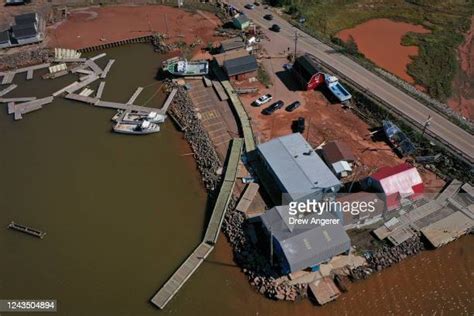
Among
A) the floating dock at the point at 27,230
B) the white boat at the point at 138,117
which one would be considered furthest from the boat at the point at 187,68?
the floating dock at the point at 27,230

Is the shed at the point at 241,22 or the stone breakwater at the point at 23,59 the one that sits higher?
the shed at the point at 241,22

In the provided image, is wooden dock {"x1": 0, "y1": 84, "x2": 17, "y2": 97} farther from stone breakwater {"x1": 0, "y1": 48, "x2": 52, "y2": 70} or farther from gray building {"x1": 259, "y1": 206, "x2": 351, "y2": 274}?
gray building {"x1": 259, "y1": 206, "x2": 351, "y2": 274}

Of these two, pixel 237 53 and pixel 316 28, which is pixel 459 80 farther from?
pixel 237 53

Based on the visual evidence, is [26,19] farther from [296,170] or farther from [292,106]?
[296,170]

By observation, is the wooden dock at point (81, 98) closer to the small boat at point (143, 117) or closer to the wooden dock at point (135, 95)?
the wooden dock at point (135, 95)

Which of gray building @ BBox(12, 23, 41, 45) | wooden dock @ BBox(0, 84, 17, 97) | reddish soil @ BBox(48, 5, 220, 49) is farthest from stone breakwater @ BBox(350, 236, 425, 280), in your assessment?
gray building @ BBox(12, 23, 41, 45)
